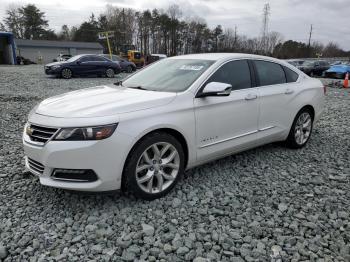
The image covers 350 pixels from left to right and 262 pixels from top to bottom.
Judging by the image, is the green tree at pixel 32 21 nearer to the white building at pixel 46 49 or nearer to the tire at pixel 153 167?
the white building at pixel 46 49

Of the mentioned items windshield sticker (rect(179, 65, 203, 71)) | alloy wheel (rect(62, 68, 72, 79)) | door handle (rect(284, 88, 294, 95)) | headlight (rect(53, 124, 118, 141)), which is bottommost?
alloy wheel (rect(62, 68, 72, 79))

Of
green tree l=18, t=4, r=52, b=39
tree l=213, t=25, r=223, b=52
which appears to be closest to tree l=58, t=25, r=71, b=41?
green tree l=18, t=4, r=52, b=39

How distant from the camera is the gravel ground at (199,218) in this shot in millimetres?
2617

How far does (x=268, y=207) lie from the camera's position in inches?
131

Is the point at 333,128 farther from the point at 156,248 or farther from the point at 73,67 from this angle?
the point at 73,67

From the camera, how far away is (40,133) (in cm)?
310

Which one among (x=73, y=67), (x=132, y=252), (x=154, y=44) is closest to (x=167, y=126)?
(x=132, y=252)

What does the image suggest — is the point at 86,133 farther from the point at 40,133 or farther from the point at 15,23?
the point at 15,23

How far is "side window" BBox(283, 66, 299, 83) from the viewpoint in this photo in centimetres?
493

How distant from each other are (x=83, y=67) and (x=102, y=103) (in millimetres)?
15180

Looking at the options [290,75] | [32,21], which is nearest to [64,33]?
[32,21]

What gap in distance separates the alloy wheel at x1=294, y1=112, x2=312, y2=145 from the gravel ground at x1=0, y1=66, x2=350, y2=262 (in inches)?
27.6

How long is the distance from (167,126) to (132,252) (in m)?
1.28

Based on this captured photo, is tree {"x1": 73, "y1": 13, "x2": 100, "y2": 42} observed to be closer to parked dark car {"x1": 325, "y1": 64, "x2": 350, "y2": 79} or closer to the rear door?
parked dark car {"x1": 325, "y1": 64, "x2": 350, "y2": 79}
